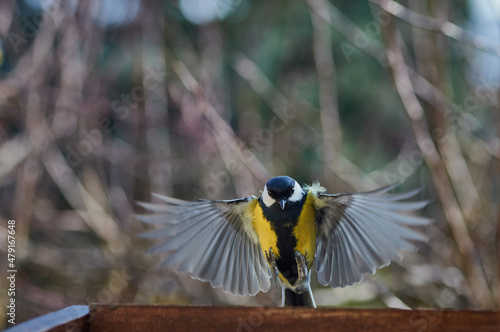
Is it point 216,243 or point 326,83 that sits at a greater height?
point 326,83

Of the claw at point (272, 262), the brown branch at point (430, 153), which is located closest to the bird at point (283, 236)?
the claw at point (272, 262)

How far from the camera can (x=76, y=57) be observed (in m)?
2.97

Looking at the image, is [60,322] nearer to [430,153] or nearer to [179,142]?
[430,153]

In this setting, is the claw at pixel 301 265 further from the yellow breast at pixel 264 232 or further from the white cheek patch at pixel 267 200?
the white cheek patch at pixel 267 200

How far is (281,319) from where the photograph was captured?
4.01ft

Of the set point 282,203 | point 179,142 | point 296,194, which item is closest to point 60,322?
point 282,203

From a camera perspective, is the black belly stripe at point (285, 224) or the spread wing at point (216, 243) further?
the spread wing at point (216, 243)

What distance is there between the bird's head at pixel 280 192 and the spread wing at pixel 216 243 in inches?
6.0

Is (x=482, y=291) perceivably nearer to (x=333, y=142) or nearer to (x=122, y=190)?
(x=333, y=142)

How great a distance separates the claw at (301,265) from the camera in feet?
6.33

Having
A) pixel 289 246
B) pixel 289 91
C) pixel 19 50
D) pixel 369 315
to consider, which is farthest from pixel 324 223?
pixel 19 50

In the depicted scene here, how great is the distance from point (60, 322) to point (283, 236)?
91 centimetres

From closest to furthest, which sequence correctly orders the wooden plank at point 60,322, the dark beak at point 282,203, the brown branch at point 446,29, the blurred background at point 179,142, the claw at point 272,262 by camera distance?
1. the wooden plank at point 60,322
2. the brown branch at point 446,29
3. the dark beak at point 282,203
4. the claw at point 272,262
5. the blurred background at point 179,142

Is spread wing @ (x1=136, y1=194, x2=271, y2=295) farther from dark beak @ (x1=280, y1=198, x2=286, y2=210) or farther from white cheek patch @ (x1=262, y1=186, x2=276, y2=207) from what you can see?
dark beak @ (x1=280, y1=198, x2=286, y2=210)
